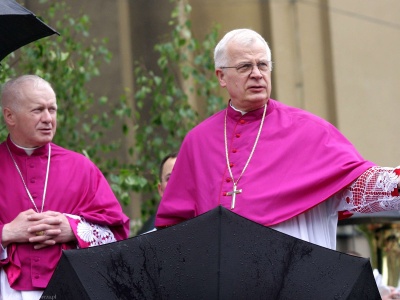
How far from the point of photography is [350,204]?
5.56 meters

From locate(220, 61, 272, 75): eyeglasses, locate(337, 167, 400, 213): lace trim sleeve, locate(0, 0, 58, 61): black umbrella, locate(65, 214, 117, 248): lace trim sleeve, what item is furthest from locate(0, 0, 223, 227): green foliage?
locate(337, 167, 400, 213): lace trim sleeve

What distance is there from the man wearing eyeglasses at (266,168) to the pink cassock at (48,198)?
45 cm

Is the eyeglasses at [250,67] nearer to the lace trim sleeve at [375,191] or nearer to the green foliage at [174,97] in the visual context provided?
the lace trim sleeve at [375,191]

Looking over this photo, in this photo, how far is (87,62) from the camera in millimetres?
9875

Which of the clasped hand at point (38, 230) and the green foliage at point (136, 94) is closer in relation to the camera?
the clasped hand at point (38, 230)

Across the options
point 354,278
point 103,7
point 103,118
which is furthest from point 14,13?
point 103,7

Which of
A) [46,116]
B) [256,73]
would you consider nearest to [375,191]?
[256,73]

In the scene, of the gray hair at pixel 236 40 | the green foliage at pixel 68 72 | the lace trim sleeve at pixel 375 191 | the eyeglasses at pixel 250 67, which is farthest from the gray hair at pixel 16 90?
the green foliage at pixel 68 72

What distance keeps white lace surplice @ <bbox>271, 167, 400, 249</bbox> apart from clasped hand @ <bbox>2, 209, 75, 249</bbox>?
3.56 feet

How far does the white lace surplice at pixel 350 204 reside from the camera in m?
5.38

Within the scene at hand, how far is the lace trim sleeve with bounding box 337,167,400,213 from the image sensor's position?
536cm

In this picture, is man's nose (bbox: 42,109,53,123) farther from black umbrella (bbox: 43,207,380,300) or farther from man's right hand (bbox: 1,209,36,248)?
black umbrella (bbox: 43,207,380,300)

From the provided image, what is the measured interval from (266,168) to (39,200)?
1224 millimetres

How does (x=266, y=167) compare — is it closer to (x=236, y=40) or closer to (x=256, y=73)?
(x=256, y=73)
